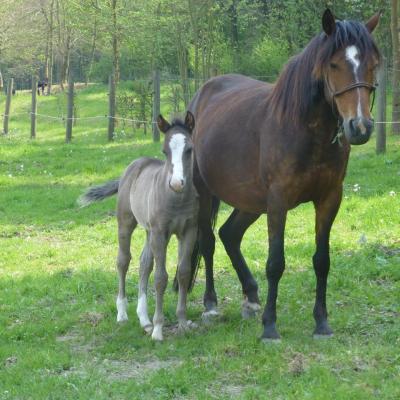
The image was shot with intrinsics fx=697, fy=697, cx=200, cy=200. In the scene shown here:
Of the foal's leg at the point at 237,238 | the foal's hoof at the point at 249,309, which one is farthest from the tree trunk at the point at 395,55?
the foal's hoof at the point at 249,309

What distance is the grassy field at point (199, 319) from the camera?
4645 mm

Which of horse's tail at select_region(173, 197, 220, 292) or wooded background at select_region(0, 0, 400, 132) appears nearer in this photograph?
horse's tail at select_region(173, 197, 220, 292)

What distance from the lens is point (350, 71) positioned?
4719 mm

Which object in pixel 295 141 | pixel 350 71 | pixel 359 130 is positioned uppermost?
pixel 350 71

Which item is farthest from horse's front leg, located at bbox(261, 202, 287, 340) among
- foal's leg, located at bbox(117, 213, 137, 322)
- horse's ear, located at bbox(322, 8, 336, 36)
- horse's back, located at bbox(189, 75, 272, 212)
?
foal's leg, located at bbox(117, 213, 137, 322)

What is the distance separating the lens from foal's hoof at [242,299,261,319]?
635 cm

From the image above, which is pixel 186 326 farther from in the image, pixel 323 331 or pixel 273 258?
pixel 323 331

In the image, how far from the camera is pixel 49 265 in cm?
888

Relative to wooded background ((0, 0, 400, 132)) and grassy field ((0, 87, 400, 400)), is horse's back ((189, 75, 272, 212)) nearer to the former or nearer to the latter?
grassy field ((0, 87, 400, 400))

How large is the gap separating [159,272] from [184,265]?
0.24 metres

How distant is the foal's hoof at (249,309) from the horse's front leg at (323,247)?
845 millimetres

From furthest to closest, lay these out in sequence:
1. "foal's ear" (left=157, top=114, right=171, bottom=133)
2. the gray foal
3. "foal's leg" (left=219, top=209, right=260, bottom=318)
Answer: "foal's leg" (left=219, top=209, right=260, bottom=318), "foal's ear" (left=157, top=114, right=171, bottom=133), the gray foal

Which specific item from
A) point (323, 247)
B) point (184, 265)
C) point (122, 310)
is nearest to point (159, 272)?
point (184, 265)

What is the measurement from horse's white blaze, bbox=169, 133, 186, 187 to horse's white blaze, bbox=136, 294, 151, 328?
1.38 m
